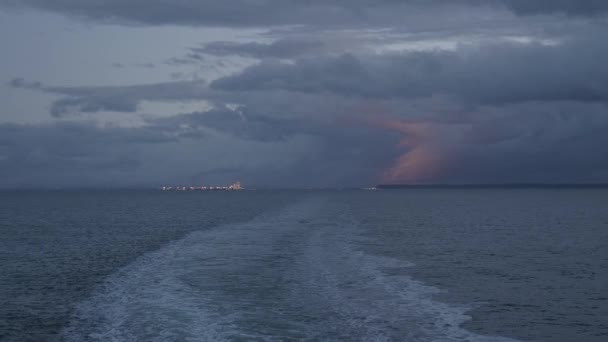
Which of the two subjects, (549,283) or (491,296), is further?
(549,283)

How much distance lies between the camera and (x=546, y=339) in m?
20.1

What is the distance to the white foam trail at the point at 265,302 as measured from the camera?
2014 centimetres

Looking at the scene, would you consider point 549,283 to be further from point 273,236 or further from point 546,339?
point 273,236

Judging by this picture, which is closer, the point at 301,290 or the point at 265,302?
the point at 265,302

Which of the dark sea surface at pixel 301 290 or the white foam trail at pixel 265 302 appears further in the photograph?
the dark sea surface at pixel 301 290

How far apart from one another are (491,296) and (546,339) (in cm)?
725

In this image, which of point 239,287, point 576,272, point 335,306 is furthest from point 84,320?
point 576,272

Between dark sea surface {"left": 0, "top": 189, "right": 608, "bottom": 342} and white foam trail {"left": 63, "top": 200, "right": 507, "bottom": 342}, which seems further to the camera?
dark sea surface {"left": 0, "top": 189, "right": 608, "bottom": 342}

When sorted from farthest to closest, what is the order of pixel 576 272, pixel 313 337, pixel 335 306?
pixel 576 272
pixel 335 306
pixel 313 337

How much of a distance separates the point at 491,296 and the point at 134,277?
17463 millimetres

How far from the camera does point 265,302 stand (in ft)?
80.1

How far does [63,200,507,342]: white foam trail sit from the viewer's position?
66.1ft

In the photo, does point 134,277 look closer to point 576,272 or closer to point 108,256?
point 108,256

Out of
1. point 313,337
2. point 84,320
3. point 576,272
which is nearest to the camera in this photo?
point 313,337
